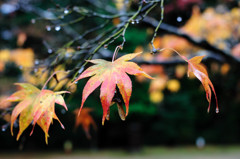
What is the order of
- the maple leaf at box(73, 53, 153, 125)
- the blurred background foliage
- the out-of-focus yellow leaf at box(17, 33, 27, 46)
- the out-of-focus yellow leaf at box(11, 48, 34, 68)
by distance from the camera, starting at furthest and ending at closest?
the out-of-focus yellow leaf at box(17, 33, 27, 46) → the blurred background foliage → the out-of-focus yellow leaf at box(11, 48, 34, 68) → the maple leaf at box(73, 53, 153, 125)

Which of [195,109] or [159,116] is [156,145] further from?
[195,109]

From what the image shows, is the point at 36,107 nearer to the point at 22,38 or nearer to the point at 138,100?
the point at 138,100

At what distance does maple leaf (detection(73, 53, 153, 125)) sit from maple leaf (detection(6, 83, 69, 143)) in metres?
0.10

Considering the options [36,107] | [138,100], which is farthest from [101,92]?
[138,100]

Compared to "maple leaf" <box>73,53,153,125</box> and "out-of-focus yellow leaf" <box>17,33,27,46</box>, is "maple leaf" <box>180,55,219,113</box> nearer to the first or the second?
"maple leaf" <box>73,53,153,125</box>

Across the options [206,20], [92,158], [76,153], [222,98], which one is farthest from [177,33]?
[222,98]

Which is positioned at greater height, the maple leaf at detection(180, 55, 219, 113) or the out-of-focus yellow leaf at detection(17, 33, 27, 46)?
the out-of-focus yellow leaf at detection(17, 33, 27, 46)

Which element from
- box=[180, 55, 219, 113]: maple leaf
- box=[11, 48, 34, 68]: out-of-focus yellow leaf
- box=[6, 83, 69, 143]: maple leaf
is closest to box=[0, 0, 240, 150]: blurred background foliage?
box=[11, 48, 34, 68]: out-of-focus yellow leaf

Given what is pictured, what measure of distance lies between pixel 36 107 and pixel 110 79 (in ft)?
0.88

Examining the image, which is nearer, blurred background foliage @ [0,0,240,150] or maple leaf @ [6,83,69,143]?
maple leaf @ [6,83,69,143]

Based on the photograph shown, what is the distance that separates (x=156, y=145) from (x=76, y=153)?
304 centimetres

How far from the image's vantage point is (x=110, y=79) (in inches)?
26.8

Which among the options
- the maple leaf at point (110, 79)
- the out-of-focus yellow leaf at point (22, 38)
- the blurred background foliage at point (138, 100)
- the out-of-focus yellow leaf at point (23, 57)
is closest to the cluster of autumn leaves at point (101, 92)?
the maple leaf at point (110, 79)

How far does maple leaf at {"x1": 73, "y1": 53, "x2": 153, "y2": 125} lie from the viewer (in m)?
0.65
